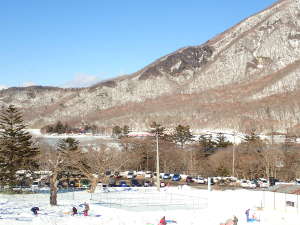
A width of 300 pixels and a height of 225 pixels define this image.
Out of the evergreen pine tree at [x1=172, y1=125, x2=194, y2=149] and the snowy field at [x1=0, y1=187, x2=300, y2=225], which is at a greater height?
the evergreen pine tree at [x1=172, y1=125, x2=194, y2=149]

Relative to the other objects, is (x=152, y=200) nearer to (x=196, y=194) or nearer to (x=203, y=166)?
(x=196, y=194)

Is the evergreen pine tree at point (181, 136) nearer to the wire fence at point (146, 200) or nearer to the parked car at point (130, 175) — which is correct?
the parked car at point (130, 175)

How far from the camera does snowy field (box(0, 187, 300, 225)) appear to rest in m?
22.3

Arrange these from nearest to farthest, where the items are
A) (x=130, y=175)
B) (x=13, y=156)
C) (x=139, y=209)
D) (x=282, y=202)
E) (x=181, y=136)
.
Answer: (x=139, y=209)
(x=282, y=202)
(x=13, y=156)
(x=130, y=175)
(x=181, y=136)

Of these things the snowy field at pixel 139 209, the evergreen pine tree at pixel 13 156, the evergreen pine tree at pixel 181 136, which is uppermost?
the evergreen pine tree at pixel 181 136

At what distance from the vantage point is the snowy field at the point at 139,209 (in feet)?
73.3

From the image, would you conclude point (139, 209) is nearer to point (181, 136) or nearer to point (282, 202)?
point (282, 202)

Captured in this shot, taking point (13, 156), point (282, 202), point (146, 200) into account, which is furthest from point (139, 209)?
point (13, 156)

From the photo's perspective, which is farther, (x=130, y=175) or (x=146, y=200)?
(x=130, y=175)

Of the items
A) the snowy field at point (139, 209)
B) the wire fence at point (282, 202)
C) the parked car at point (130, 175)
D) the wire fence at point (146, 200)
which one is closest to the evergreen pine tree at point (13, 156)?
the snowy field at point (139, 209)

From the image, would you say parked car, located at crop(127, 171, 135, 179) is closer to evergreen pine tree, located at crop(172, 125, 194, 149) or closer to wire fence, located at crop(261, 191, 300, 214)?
evergreen pine tree, located at crop(172, 125, 194, 149)

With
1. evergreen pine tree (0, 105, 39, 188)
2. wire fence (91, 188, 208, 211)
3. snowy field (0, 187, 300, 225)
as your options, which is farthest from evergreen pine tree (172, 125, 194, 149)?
snowy field (0, 187, 300, 225)

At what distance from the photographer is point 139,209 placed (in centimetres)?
2661

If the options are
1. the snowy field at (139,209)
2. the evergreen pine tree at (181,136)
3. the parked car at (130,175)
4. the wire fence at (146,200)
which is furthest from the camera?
the evergreen pine tree at (181,136)
